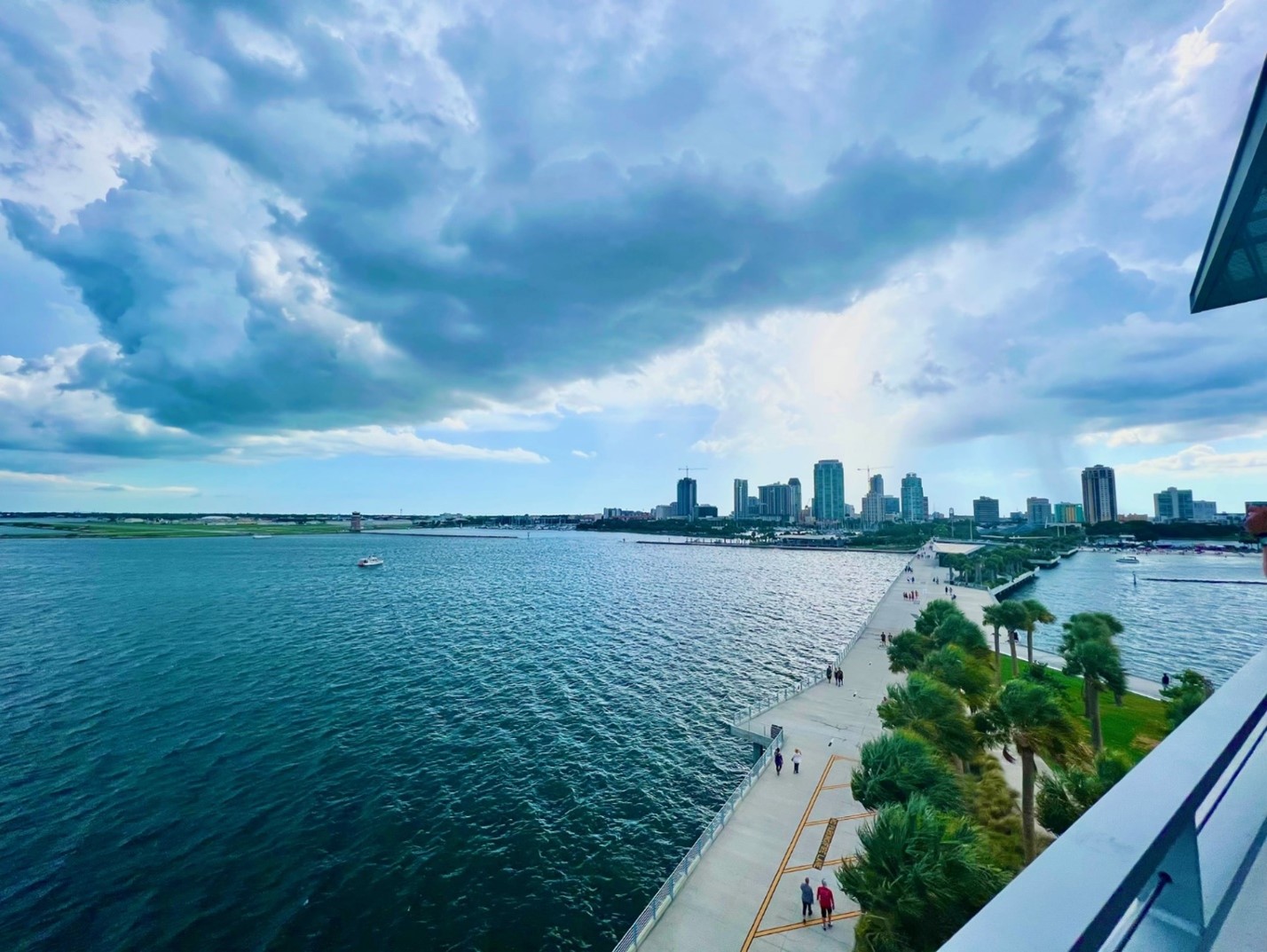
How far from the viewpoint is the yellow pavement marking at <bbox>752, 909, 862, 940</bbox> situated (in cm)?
1809

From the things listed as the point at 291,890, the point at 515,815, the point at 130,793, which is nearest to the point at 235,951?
the point at 291,890

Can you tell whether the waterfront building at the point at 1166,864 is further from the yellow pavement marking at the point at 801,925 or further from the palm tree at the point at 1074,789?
the yellow pavement marking at the point at 801,925

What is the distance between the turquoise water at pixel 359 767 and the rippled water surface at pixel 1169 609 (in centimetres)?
2764

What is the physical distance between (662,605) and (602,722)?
1750 inches

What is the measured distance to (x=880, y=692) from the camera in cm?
4081

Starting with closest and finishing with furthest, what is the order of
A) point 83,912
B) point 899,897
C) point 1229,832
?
1. point 1229,832
2. point 899,897
3. point 83,912

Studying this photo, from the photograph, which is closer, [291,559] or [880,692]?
[880,692]

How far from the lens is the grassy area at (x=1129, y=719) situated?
103 feet

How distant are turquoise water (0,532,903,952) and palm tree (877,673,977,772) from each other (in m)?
11.2

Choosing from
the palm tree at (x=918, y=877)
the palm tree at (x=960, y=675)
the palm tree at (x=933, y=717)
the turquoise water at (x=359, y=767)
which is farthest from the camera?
the palm tree at (x=960, y=675)

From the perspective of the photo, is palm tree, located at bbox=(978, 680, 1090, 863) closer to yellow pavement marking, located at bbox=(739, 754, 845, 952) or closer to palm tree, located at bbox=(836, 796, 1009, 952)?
palm tree, located at bbox=(836, 796, 1009, 952)

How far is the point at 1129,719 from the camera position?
36.2 meters

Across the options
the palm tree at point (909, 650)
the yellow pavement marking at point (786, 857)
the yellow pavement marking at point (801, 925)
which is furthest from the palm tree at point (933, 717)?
the palm tree at point (909, 650)

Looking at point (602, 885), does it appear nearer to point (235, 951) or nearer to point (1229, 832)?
point (235, 951)
